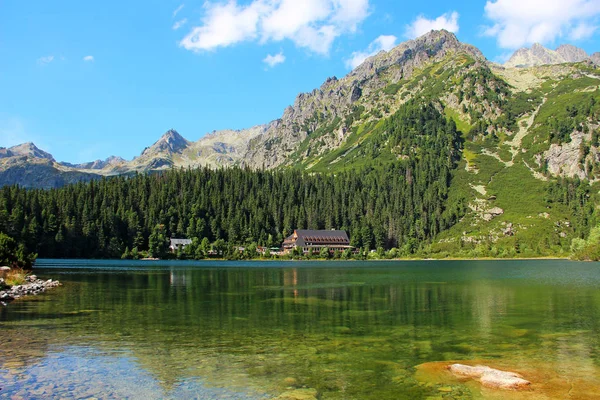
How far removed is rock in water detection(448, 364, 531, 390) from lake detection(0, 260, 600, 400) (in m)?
0.58

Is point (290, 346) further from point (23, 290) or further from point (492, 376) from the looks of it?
point (23, 290)

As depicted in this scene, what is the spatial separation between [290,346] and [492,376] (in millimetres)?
12169

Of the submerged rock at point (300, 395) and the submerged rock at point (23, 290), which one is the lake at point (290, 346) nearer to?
the submerged rock at point (300, 395)

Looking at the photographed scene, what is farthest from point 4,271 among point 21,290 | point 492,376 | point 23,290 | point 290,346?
point 492,376

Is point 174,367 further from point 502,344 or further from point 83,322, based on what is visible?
point 502,344

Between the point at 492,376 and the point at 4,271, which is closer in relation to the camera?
the point at 492,376

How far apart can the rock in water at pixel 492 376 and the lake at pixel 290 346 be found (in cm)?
58

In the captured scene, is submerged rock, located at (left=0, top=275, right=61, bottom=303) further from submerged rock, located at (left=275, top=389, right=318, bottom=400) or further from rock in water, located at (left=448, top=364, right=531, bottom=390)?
rock in water, located at (left=448, top=364, right=531, bottom=390)

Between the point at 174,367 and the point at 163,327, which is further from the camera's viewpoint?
the point at 163,327

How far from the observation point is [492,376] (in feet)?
72.2

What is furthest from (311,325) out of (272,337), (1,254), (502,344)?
(1,254)

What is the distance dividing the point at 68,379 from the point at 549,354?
26.2 meters

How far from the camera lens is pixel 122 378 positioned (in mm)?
22469

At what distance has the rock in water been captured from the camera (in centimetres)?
2117
